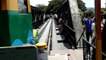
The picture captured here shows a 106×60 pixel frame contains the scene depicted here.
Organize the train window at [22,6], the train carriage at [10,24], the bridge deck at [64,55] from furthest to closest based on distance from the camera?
the bridge deck at [64,55] < the train window at [22,6] < the train carriage at [10,24]

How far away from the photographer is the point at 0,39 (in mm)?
4527

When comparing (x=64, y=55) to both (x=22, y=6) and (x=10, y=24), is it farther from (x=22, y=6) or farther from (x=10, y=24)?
(x=10, y=24)

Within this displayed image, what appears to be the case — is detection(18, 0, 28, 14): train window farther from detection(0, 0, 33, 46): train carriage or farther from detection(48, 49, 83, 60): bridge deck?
detection(48, 49, 83, 60): bridge deck

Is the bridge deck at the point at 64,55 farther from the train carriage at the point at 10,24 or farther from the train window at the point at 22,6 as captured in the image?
the train carriage at the point at 10,24

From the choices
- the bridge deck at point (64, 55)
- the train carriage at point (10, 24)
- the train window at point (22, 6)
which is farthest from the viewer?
the bridge deck at point (64, 55)

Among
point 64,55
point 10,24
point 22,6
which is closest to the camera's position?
point 10,24

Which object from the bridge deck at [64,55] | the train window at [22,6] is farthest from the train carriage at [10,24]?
the bridge deck at [64,55]

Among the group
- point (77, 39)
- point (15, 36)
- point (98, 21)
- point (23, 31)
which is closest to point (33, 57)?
point (98, 21)

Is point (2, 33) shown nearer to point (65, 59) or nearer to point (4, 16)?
point (4, 16)

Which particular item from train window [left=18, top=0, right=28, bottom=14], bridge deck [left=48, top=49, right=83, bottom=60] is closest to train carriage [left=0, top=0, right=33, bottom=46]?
train window [left=18, top=0, right=28, bottom=14]

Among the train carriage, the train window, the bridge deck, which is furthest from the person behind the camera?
the bridge deck

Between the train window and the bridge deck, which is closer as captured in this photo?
the train window

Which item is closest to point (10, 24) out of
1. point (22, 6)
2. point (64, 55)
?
point (22, 6)

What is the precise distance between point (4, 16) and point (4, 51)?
1056mm
